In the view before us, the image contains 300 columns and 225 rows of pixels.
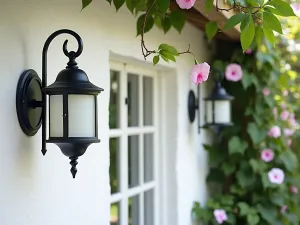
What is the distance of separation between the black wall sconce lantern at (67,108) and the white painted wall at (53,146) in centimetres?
3

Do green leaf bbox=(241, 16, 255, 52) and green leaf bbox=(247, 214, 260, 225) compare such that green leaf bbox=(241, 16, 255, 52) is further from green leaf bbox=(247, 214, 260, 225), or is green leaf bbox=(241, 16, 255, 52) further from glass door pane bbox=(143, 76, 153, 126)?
green leaf bbox=(247, 214, 260, 225)

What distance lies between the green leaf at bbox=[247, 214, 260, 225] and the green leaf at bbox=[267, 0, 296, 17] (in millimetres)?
1981

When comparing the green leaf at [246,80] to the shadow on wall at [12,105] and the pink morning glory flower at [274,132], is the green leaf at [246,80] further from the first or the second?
the shadow on wall at [12,105]

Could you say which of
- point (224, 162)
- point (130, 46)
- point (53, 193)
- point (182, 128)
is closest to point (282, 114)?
point (224, 162)

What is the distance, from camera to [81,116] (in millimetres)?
1479

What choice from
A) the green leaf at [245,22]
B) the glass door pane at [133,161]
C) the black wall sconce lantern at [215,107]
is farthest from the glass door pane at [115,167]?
the green leaf at [245,22]

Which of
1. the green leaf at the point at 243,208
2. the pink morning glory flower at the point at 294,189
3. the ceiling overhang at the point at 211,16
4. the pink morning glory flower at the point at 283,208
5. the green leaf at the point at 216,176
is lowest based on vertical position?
the pink morning glory flower at the point at 283,208

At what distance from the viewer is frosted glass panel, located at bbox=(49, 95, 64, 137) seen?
4.84 feet

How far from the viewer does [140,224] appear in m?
2.75

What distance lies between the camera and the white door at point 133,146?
2516 mm

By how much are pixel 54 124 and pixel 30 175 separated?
212 millimetres

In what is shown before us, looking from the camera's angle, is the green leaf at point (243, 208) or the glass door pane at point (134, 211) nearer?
the glass door pane at point (134, 211)

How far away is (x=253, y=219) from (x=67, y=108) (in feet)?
7.02

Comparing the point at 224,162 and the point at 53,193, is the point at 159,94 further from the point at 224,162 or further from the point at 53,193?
the point at 53,193
